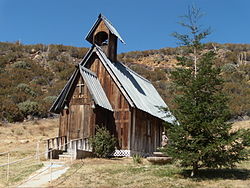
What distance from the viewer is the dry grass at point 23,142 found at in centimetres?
1634

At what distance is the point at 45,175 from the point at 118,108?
27.5ft

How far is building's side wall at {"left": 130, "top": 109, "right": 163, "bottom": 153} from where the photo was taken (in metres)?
22.4

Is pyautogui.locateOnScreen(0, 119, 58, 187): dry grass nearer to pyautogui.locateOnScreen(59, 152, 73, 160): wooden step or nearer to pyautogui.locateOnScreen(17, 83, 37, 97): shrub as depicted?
pyautogui.locateOnScreen(59, 152, 73, 160): wooden step

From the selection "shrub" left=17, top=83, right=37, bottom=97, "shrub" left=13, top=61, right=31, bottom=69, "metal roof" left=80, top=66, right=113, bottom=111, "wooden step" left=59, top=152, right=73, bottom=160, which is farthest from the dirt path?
"shrub" left=13, top=61, right=31, bottom=69

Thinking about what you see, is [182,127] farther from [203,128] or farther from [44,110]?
[44,110]

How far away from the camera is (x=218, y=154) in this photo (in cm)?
1357

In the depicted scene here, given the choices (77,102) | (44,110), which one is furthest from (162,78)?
(77,102)

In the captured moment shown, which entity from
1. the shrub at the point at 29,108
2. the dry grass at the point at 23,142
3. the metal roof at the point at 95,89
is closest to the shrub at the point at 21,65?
the shrub at the point at 29,108

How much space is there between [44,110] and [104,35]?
705 inches

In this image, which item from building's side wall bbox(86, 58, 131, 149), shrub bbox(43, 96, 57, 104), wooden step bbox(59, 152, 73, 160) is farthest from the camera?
shrub bbox(43, 96, 57, 104)

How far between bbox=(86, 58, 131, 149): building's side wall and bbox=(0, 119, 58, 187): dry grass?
196 inches

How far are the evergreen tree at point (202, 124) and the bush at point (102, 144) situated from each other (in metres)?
6.63

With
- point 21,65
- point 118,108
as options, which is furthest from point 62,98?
point 21,65

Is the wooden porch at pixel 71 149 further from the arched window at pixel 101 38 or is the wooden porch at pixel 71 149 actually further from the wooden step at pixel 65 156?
the arched window at pixel 101 38
